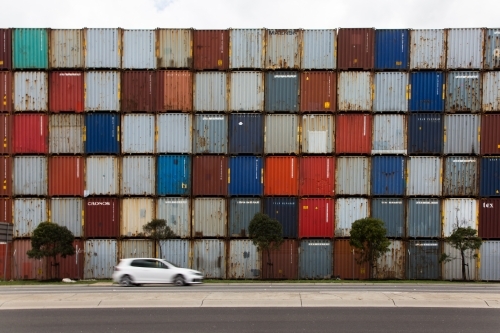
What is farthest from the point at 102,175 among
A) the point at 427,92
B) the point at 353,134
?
the point at 427,92

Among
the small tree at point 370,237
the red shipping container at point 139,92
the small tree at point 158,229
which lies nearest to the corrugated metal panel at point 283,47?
the red shipping container at point 139,92

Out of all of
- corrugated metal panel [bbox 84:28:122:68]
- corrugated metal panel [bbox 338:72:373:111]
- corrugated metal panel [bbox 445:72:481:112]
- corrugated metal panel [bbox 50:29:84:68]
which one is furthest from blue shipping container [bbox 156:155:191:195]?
corrugated metal panel [bbox 445:72:481:112]

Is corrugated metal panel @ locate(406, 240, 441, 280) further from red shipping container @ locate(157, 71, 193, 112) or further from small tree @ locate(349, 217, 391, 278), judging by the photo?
red shipping container @ locate(157, 71, 193, 112)

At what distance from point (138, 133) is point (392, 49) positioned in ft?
53.1

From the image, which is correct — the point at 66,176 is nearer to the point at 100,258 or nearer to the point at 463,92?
the point at 100,258

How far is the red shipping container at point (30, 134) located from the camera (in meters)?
36.2

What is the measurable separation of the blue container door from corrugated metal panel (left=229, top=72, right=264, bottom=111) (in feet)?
1.83

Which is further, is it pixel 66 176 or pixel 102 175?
pixel 102 175

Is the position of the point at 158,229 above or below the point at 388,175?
below

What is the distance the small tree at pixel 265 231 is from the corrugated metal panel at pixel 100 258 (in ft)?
28.1

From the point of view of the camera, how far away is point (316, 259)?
3588 cm

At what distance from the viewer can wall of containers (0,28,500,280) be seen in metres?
35.8

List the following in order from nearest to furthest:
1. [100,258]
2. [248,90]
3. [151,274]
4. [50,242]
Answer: [151,274] < [50,242] < [100,258] < [248,90]

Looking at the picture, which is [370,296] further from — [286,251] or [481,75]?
[481,75]
